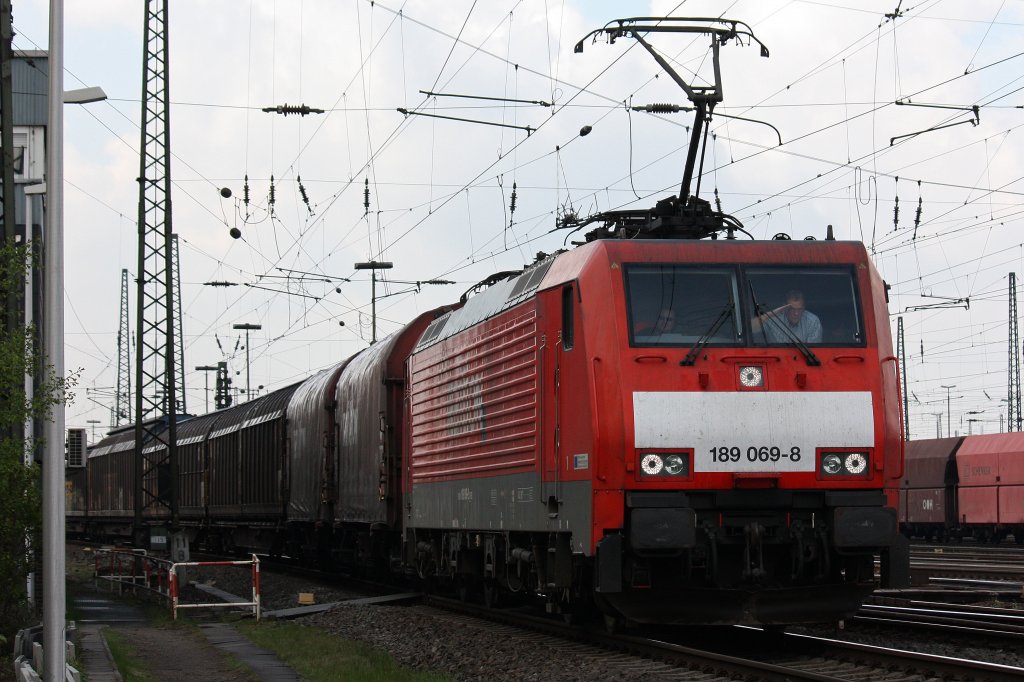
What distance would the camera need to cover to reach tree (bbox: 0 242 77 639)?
14.0 meters

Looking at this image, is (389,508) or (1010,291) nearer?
(389,508)

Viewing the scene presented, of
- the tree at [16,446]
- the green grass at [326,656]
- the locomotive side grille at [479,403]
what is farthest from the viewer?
the locomotive side grille at [479,403]

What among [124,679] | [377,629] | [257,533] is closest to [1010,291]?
[257,533]

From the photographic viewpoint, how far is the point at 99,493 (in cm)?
5428

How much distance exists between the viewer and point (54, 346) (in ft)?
36.6

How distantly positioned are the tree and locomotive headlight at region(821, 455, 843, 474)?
23.7ft

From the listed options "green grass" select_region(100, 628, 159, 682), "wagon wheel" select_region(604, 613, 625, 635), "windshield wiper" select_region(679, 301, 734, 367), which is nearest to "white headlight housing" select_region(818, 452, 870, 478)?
"windshield wiper" select_region(679, 301, 734, 367)

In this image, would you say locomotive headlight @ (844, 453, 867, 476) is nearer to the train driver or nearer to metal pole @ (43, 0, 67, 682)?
the train driver

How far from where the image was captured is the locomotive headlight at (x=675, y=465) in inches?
468

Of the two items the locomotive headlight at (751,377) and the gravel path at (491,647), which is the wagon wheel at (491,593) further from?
the locomotive headlight at (751,377)

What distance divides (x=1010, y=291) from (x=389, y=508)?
35.5 m

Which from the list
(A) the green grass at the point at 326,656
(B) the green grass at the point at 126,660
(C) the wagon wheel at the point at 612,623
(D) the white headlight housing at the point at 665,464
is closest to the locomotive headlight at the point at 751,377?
(D) the white headlight housing at the point at 665,464

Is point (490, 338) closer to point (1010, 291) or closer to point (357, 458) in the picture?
point (357, 458)

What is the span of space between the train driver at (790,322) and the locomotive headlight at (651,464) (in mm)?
1558
